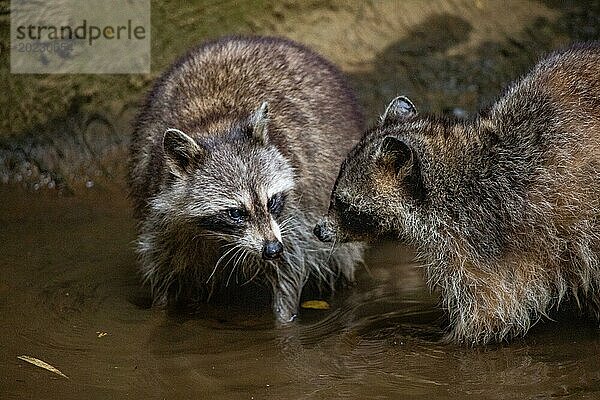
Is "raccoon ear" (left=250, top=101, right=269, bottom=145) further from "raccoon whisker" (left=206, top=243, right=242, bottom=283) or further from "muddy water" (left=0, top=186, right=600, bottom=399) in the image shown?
"muddy water" (left=0, top=186, right=600, bottom=399)

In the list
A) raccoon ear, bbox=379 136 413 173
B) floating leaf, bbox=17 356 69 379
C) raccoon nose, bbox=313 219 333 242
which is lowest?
floating leaf, bbox=17 356 69 379

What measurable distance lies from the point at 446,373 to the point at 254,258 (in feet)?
5.49

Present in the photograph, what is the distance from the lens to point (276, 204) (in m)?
6.40

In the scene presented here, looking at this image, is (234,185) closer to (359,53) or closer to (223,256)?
(223,256)

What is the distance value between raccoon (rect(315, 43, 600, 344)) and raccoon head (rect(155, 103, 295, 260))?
469mm

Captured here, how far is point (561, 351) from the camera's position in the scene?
5.72 meters

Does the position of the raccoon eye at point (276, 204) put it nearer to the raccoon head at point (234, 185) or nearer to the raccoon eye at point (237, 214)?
the raccoon head at point (234, 185)

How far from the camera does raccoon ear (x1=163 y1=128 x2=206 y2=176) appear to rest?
20.3 ft

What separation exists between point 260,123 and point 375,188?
3.09 feet

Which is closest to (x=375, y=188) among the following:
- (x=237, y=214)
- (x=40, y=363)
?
(x=237, y=214)

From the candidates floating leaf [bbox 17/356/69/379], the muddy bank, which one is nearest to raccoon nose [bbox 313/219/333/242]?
floating leaf [bbox 17/356/69/379]

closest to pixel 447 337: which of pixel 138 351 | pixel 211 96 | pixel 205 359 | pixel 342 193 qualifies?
pixel 342 193

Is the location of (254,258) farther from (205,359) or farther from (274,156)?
(205,359)

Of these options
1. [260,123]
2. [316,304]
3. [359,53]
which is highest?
[359,53]
